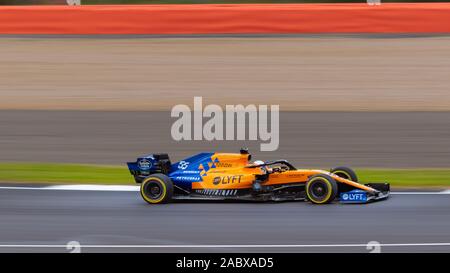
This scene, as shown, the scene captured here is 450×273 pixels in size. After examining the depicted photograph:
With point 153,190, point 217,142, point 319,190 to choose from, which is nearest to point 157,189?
point 153,190

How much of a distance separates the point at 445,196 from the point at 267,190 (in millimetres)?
2009

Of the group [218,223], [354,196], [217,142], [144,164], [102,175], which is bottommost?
[218,223]

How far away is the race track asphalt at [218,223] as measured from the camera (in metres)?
9.11

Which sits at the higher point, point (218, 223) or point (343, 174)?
point (343, 174)

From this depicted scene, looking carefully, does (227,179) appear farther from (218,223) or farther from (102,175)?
(102,175)

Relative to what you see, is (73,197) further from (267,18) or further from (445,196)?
(267,18)

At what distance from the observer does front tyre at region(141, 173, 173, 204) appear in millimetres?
10703

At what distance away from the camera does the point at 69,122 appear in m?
18.4

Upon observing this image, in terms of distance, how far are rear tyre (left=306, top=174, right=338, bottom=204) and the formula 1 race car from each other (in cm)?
1

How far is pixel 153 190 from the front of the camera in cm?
1083

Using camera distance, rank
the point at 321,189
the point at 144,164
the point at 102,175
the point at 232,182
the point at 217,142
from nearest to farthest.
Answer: the point at 321,189 → the point at 232,182 → the point at 144,164 → the point at 102,175 → the point at 217,142

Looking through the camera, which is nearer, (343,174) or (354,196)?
(354,196)

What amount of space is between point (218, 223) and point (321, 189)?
3.92ft
